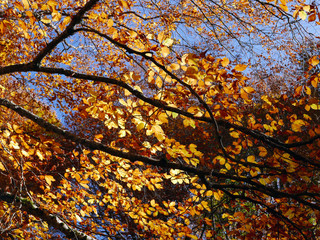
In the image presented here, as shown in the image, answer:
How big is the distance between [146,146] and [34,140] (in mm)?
1537

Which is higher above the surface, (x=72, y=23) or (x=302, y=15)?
(x=302, y=15)

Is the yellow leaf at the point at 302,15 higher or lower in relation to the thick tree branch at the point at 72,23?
higher

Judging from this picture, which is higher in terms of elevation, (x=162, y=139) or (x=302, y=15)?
(x=302, y=15)

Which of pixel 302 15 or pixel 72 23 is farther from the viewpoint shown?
pixel 302 15

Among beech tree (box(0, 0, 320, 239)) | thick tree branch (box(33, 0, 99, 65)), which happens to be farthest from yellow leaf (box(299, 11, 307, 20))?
thick tree branch (box(33, 0, 99, 65))

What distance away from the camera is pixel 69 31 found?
271 cm

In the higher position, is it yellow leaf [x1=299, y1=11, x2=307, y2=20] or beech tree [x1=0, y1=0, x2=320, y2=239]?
yellow leaf [x1=299, y1=11, x2=307, y2=20]

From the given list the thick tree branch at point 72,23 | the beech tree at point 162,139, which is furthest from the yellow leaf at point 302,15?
the thick tree branch at point 72,23

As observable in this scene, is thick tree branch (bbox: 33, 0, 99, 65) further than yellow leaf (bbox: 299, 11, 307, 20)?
No

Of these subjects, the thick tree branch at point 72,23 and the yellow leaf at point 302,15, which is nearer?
the thick tree branch at point 72,23

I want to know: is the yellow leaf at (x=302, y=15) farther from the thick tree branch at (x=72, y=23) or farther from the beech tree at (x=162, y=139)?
the thick tree branch at (x=72, y=23)

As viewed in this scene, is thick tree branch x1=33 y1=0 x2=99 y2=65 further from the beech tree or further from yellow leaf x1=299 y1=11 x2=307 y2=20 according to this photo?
yellow leaf x1=299 y1=11 x2=307 y2=20

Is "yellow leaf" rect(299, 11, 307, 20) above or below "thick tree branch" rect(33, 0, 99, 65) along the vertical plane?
above

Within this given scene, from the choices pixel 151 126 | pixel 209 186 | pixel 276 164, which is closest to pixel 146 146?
pixel 151 126
